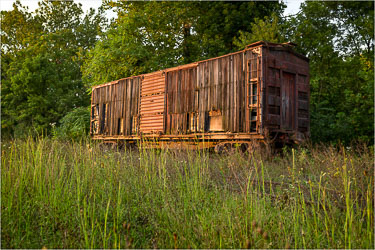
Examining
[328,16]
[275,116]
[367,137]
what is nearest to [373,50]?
[328,16]

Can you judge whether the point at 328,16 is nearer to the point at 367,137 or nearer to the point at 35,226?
the point at 367,137

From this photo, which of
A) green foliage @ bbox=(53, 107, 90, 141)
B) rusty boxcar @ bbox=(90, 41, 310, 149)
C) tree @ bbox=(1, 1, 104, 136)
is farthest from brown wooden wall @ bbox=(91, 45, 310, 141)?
tree @ bbox=(1, 1, 104, 136)

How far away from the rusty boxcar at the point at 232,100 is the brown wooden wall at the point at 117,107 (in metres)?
0.52

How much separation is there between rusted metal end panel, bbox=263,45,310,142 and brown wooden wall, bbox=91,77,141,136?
23.2 feet

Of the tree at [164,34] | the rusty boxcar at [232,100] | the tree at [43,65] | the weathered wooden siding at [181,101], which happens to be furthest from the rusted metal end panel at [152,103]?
the tree at [43,65]

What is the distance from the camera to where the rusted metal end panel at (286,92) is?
10727 millimetres

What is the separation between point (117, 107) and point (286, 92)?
9159 mm

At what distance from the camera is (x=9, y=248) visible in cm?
322

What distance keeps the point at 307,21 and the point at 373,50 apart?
16.6 ft

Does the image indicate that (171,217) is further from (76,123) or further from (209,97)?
(76,123)

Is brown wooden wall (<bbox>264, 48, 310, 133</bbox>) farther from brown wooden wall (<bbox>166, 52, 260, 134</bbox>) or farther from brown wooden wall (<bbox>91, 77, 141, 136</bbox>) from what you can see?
brown wooden wall (<bbox>91, 77, 141, 136</bbox>)

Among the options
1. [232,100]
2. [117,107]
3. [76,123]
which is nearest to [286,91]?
[232,100]

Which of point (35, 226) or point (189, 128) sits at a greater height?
point (189, 128)

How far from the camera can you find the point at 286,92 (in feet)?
37.2
